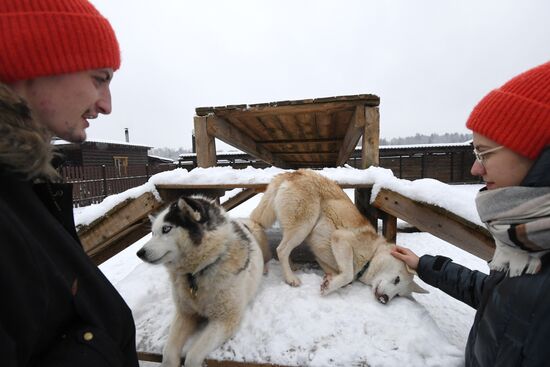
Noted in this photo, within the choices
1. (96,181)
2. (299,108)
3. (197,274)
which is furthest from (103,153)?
(197,274)

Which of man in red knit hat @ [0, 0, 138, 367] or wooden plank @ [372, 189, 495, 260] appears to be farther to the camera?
wooden plank @ [372, 189, 495, 260]

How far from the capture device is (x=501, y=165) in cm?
110

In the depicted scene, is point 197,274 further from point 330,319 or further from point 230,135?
point 230,135

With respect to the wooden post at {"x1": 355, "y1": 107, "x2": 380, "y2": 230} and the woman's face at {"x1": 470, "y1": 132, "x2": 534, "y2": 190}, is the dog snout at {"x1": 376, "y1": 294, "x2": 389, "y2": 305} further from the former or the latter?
the woman's face at {"x1": 470, "y1": 132, "x2": 534, "y2": 190}

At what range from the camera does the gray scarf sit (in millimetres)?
953

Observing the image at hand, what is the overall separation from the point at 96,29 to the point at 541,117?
69.0 inches

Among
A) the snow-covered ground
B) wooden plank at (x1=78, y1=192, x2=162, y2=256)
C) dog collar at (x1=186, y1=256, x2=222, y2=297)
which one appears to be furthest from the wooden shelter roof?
dog collar at (x1=186, y1=256, x2=222, y2=297)

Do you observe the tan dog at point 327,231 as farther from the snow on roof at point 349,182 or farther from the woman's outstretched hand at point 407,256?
the snow on roof at point 349,182

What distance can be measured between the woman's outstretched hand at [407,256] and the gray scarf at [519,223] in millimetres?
1172

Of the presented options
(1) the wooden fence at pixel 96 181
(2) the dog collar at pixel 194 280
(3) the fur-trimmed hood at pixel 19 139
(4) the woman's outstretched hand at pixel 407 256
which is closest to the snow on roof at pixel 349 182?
(4) the woman's outstretched hand at pixel 407 256

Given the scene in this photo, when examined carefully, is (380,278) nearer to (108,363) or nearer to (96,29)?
(108,363)

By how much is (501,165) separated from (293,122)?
394 cm

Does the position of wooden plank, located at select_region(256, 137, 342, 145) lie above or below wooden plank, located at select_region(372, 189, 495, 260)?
above

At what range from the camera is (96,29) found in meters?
1.01
